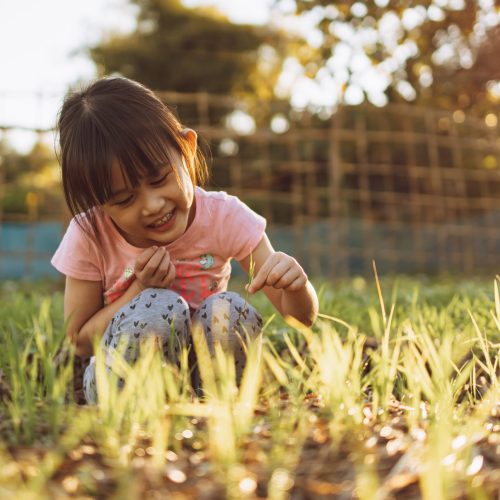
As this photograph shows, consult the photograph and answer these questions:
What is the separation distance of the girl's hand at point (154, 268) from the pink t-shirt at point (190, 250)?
13 centimetres

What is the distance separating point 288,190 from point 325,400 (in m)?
10.6

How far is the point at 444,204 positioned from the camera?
28.5ft

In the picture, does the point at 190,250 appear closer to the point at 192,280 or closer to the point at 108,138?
the point at 192,280

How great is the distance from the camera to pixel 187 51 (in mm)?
16688

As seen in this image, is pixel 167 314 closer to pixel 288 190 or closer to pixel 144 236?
pixel 144 236

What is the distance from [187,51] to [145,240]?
15.6 m

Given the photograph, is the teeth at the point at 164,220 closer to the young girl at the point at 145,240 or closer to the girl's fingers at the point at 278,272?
the young girl at the point at 145,240

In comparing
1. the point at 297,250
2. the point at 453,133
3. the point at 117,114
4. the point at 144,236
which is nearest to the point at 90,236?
the point at 144,236

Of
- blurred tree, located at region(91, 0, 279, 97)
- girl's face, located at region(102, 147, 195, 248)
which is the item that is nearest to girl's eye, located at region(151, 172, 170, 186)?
girl's face, located at region(102, 147, 195, 248)

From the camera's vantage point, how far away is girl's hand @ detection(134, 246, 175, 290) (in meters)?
1.66

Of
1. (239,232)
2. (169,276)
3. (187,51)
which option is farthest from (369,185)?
(169,276)

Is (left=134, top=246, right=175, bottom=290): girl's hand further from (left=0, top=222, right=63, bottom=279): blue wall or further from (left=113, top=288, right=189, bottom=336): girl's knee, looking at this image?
(left=0, top=222, right=63, bottom=279): blue wall

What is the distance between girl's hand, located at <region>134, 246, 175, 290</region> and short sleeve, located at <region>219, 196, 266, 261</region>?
249 millimetres

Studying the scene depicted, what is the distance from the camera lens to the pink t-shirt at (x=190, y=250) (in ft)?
6.06
